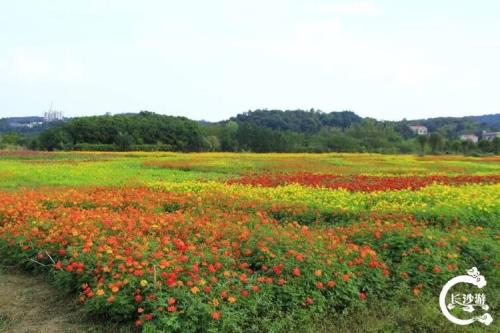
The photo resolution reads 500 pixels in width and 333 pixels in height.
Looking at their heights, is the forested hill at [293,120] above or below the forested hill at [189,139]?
above

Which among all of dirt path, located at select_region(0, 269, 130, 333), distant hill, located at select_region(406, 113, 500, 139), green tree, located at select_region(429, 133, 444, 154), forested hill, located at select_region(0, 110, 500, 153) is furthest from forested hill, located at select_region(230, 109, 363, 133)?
dirt path, located at select_region(0, 269, 130, 333)

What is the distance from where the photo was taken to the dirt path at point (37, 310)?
17.0 feet

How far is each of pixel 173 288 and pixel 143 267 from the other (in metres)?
0.58

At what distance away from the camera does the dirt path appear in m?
5.20

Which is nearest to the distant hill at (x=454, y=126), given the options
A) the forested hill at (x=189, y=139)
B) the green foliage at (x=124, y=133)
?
the forested hill at (x=189, y=139)

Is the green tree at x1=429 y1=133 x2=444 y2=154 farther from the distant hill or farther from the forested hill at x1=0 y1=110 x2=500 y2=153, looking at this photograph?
the distant hill

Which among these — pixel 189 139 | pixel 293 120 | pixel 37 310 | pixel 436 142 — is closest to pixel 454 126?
pixel 293 120

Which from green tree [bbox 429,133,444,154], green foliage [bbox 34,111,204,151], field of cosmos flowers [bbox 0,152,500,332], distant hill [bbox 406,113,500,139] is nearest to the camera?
field of cosmos flowers [bbox 0,152,500,332]

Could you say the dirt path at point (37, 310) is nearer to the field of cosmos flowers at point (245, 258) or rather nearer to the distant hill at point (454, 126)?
the field of cosmos flowers at point (245, 258)

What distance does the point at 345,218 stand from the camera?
9.67 meters

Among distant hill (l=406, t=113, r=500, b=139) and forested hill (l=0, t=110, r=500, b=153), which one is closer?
forested hill (l=0, t=110, r=500, b=153)

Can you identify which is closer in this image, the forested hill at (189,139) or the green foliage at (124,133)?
the green foliage at (124,133)

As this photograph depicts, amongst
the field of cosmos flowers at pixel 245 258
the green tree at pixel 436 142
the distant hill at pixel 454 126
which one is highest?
the distant hill at pixel 454 126

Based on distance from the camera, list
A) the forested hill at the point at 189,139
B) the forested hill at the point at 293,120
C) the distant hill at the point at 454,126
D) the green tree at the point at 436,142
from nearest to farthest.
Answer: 1. the forested hill at the point at 189,139
2. the green tree at the point at 436,142
3. the forested hill at the point at 293,120
4. the distant hill at the point at 454,126
